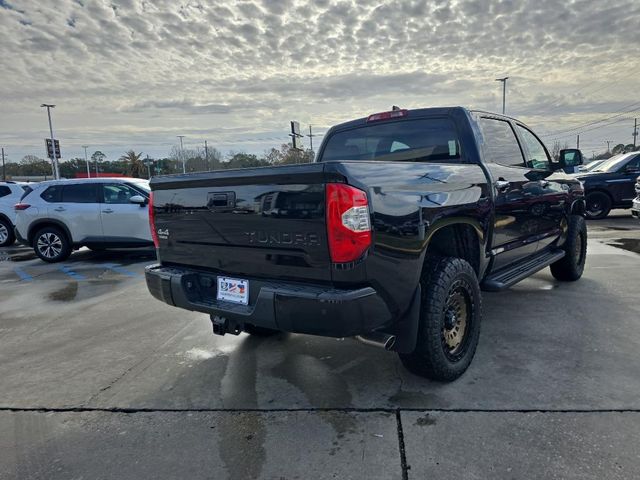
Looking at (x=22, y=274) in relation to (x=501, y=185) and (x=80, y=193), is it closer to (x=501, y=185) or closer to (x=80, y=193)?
(x=80, y=193)

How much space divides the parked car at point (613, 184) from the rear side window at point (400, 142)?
9.69 m

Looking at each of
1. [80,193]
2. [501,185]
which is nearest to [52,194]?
[80,193]

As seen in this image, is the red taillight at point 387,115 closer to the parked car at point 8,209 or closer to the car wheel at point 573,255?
the car wheel at point 573,255

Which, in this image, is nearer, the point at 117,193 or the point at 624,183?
the point at 117,193

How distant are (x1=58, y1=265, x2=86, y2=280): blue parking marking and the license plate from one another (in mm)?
5216

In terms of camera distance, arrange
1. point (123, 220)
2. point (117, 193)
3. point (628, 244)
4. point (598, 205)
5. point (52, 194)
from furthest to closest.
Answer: point (598, 205), point (52, 194), point (117, 193), point (123, 220), point (628, 244)

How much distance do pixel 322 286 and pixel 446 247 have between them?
3.99 ft

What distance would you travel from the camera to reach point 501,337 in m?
4.00

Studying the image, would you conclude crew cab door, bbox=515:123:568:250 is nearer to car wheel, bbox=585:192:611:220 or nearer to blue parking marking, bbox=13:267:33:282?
blue parking marking, bbox=13:267:33:282

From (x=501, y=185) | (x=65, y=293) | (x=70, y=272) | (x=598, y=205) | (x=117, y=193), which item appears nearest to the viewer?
(x=501, y=185)

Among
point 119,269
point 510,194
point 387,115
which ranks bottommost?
point 119,269

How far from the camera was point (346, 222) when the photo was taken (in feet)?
8.07

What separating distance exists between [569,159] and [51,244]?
8.83m

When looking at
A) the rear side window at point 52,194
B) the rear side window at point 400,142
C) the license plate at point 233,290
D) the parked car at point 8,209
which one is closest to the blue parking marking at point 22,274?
the rear side window at point 52,194
